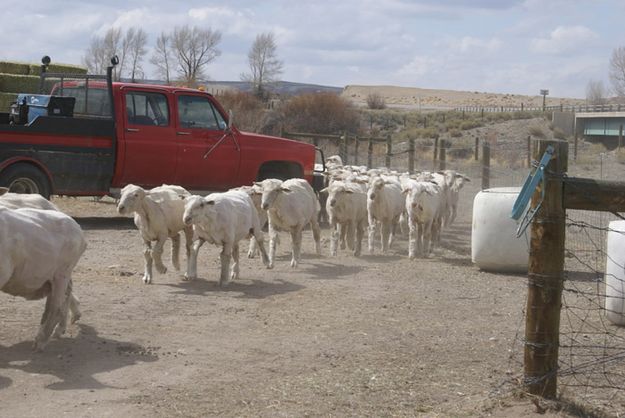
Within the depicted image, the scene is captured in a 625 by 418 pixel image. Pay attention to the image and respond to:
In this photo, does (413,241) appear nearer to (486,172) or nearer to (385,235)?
(385,235)

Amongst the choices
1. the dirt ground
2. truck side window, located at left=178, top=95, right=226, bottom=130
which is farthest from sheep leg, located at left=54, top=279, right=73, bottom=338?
truck side window, located at left=178, top=95, right=226, bottom=130

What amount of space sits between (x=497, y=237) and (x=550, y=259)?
25.7ft

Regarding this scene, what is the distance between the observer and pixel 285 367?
28.2 ft

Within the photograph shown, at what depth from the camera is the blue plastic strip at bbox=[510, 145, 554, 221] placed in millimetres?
7258

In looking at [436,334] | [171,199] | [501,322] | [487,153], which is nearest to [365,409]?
[436,334]

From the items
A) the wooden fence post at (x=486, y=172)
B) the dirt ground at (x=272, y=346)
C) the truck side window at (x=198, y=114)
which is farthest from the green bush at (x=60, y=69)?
the dirt ground at (x=272, y=346)

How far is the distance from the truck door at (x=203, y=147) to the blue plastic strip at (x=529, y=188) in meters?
12.4

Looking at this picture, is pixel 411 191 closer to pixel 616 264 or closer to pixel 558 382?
pixel 616 264

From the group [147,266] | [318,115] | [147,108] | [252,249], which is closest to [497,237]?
[252,249]

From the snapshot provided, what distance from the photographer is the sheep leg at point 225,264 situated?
13109mm

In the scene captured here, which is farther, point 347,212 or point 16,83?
point 16,83

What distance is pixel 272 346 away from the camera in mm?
9422

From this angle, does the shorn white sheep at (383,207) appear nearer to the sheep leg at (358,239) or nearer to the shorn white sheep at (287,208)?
the sheep leg at (358,239)

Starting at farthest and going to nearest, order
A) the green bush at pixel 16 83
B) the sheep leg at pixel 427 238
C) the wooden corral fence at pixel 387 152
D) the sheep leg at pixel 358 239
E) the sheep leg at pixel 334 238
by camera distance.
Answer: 1. the green bush at pixel 16 83
2. the wooden corral fence at pixel 387 152
3. the sheep leg at pixel 427 238
4. the sheep leg at pixel 358 239
5. the sheep leg at pixel 334 238
